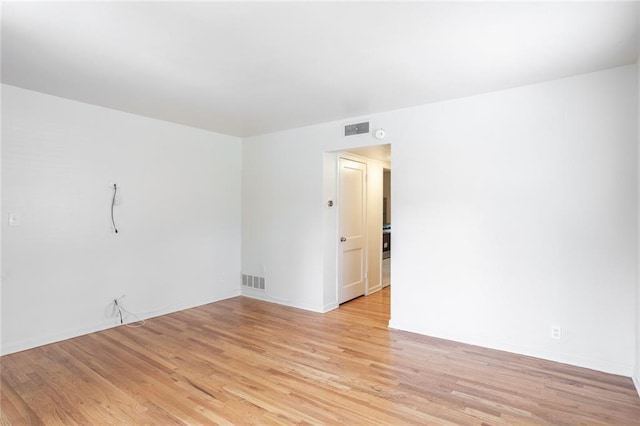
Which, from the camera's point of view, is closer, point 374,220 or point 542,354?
point 542,354

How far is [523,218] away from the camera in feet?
10.3

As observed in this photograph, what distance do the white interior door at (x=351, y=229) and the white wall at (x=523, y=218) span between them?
2.54 feet

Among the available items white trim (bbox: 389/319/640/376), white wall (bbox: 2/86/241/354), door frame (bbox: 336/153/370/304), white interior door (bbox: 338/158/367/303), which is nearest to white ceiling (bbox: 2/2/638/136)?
white wall (bbox: 2/86/241/354)

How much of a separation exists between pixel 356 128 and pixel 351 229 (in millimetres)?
1578

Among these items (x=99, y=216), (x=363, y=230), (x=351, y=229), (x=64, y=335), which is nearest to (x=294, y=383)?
(x=64, y=335)

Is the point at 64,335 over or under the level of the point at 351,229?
under

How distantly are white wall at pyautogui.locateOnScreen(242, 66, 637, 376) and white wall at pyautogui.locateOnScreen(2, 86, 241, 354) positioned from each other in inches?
88.5

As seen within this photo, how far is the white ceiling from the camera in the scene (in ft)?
6.49

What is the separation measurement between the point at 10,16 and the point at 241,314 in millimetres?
3575

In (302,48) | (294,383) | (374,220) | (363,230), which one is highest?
(302,48)

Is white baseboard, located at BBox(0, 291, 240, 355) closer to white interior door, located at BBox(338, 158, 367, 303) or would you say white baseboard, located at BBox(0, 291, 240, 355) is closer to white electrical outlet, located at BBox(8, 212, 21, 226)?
white electrical outlet, located at BBox(8, 212, 21, 226)

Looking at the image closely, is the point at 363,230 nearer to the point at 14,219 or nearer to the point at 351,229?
the point at 351,229

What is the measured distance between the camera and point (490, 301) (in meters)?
3.29

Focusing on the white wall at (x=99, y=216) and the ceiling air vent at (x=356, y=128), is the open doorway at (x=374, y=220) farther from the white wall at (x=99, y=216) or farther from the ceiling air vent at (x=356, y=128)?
the white wall at (x=99, y=216)
